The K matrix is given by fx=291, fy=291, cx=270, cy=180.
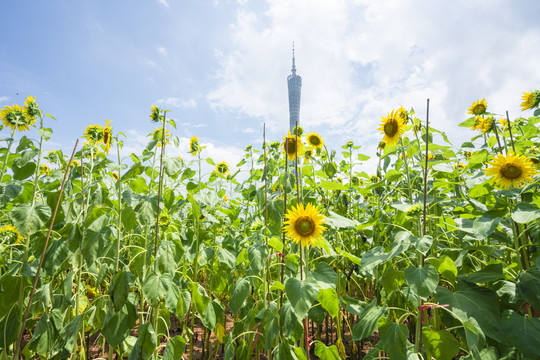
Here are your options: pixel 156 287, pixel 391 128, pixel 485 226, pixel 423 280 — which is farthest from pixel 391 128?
pixel 156 287

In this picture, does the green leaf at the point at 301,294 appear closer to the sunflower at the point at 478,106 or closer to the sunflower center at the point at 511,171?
the sunflower center at the point at 511,171

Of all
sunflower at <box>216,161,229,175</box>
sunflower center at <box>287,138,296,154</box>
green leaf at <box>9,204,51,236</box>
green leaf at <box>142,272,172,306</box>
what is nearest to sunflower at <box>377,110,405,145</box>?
sunflower center at <box>287,138,296,154</box>

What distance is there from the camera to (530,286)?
114cm

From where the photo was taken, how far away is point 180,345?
4.61 feet

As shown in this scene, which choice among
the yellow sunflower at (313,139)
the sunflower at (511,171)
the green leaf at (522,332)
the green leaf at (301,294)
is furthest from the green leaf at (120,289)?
the yellow sunflower at (313,139)

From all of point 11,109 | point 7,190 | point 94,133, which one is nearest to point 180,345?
point 7,190

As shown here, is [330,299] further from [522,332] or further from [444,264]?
[522,332]

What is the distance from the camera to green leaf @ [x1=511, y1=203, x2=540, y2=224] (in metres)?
1.10

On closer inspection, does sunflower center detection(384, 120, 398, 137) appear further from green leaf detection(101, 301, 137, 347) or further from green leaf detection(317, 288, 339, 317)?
green leaf detection(101, 301, 137, 347)

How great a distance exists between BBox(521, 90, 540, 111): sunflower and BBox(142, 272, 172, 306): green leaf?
10.2ft

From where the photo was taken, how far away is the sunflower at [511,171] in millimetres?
1418

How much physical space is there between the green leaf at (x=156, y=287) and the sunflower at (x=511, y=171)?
166 centimetres

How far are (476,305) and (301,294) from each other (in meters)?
0.75

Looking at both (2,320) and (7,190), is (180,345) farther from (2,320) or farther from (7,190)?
(7,190)
